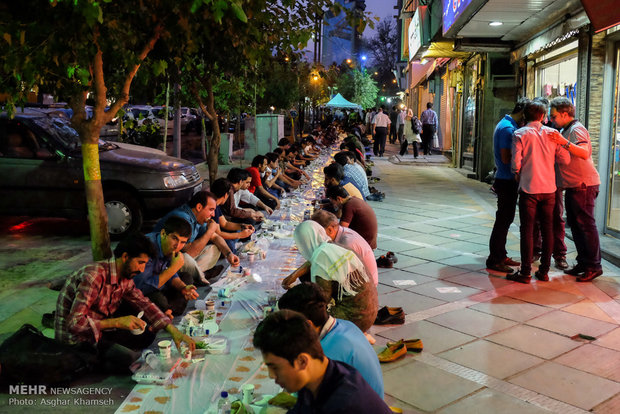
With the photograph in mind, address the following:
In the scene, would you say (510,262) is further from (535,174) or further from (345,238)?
(345,238)

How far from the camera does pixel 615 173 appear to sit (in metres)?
8.94

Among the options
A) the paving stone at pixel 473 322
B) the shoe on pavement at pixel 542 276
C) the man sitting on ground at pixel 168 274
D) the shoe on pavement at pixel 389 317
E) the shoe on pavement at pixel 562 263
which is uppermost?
the man sitting on ground at pixel 168 274

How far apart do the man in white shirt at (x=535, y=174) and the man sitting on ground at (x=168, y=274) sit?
3.68 m

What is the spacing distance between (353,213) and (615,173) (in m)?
4.51

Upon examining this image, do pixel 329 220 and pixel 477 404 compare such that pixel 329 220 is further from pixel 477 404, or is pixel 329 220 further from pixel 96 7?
pixel 96 7

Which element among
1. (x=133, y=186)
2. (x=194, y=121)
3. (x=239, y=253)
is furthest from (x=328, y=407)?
(x=194, y=121)

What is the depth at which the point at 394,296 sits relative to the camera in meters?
6.57

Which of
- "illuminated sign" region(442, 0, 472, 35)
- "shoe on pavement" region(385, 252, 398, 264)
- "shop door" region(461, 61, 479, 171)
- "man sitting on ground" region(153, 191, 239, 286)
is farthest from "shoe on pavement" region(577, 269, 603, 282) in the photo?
"shop door" region(461, 61, 479, 171)

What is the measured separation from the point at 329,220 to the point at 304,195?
7017 millimetres

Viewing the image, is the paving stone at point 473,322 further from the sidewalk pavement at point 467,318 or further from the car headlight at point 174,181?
the car headlight at point 174,181

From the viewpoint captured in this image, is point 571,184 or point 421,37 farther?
point 421,37

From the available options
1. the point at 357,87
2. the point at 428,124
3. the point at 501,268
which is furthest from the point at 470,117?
the point at 357,87

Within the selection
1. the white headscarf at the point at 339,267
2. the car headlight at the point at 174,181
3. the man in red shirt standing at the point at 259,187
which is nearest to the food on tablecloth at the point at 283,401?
the white headscarf at the point at 339,267

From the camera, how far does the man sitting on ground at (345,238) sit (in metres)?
5.13
